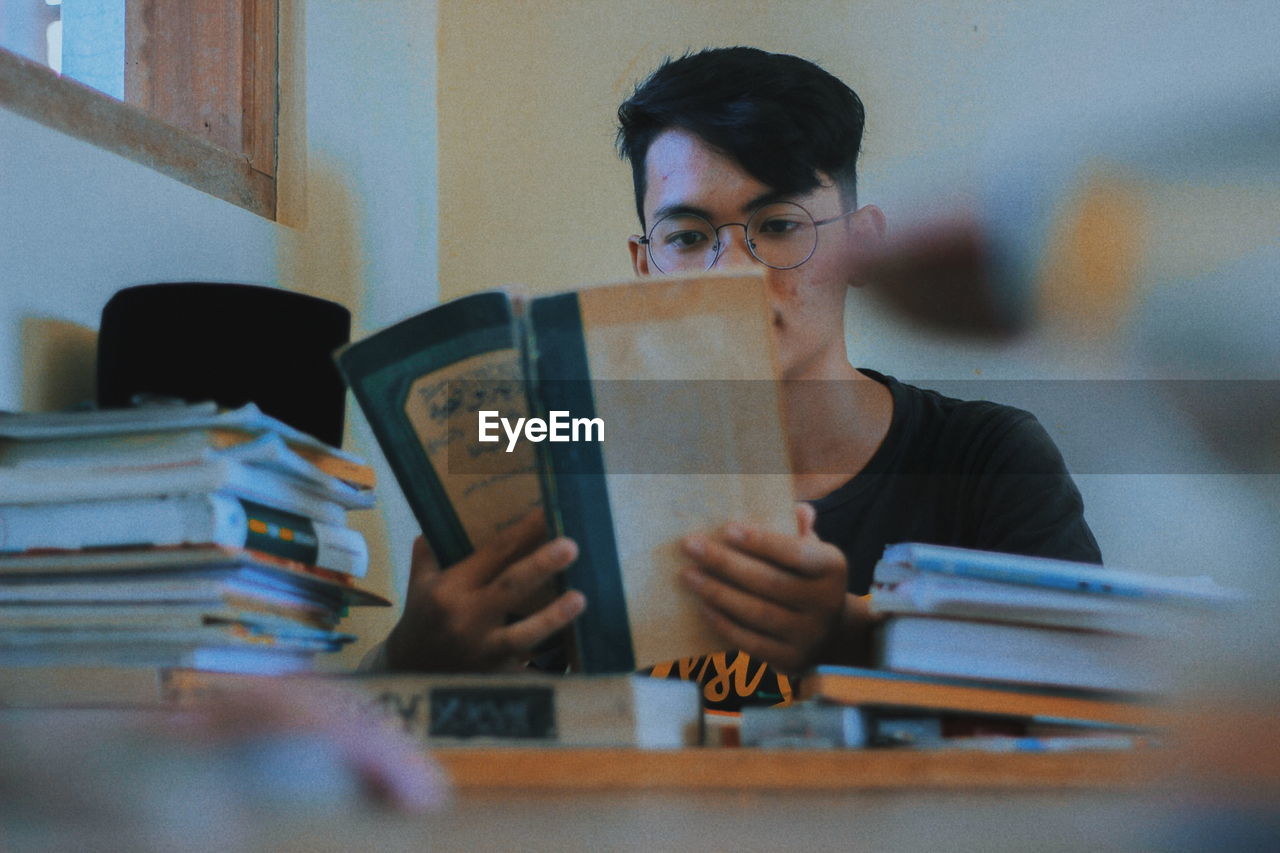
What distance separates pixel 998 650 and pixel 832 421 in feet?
2.68

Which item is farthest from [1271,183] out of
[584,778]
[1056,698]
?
[584,778]

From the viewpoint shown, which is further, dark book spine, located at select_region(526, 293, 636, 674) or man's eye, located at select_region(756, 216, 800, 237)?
man's eye, located at select_region(756, 216, 800, 237)

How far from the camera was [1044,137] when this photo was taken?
1551mm

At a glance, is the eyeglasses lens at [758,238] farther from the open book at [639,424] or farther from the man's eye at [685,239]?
the open book at [639,424]

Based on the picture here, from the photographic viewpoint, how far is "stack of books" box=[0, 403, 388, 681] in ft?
2.51

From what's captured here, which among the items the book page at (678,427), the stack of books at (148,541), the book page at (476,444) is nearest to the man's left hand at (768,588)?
the book page at (678,427)

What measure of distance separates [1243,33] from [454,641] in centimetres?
127

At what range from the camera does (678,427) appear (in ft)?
2.44

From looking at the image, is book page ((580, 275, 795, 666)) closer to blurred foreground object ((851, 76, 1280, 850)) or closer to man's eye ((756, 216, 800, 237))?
man's eye ((756, 216, 800, 237))

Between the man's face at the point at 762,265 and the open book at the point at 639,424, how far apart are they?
2.26 ft

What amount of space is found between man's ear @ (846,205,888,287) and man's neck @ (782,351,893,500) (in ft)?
0.48

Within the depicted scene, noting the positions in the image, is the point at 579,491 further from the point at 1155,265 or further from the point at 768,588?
the point at 1155,265

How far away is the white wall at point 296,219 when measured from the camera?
1.08 meters

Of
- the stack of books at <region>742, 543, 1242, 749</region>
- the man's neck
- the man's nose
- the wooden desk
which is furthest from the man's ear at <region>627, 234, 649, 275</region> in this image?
the wooden desk
